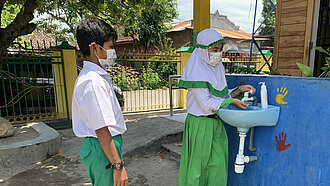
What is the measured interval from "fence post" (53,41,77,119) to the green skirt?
4.19 metres

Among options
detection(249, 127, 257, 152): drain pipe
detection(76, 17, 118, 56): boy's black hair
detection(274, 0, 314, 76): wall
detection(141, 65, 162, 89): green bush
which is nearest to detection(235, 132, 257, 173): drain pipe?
detection(249, 127, 257, 152): drain pipe

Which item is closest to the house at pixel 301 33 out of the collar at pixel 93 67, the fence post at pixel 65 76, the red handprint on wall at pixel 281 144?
the red handprint on wall at pixel 281 144

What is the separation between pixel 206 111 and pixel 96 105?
1.00 m

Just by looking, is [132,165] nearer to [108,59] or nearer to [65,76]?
[108,59]

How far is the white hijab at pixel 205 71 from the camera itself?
178 cm

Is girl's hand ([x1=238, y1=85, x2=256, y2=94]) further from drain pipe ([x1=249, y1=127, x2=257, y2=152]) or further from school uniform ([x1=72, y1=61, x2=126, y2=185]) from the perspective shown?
school uniform ([x1=72, y1=61, x2=126, y2=185])

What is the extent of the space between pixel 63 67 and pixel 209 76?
170 inches

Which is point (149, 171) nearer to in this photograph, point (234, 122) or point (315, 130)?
point (234, 122)

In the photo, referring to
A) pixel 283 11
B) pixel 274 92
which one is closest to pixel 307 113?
pixel 274 92

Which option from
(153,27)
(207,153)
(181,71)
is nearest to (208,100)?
(207,153)

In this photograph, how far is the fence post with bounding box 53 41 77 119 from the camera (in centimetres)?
515

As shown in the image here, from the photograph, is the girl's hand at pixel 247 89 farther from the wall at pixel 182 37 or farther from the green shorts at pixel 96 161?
the wall at pixel 182 37

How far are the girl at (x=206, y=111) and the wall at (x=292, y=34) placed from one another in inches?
94.9

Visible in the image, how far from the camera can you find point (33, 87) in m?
5.06
